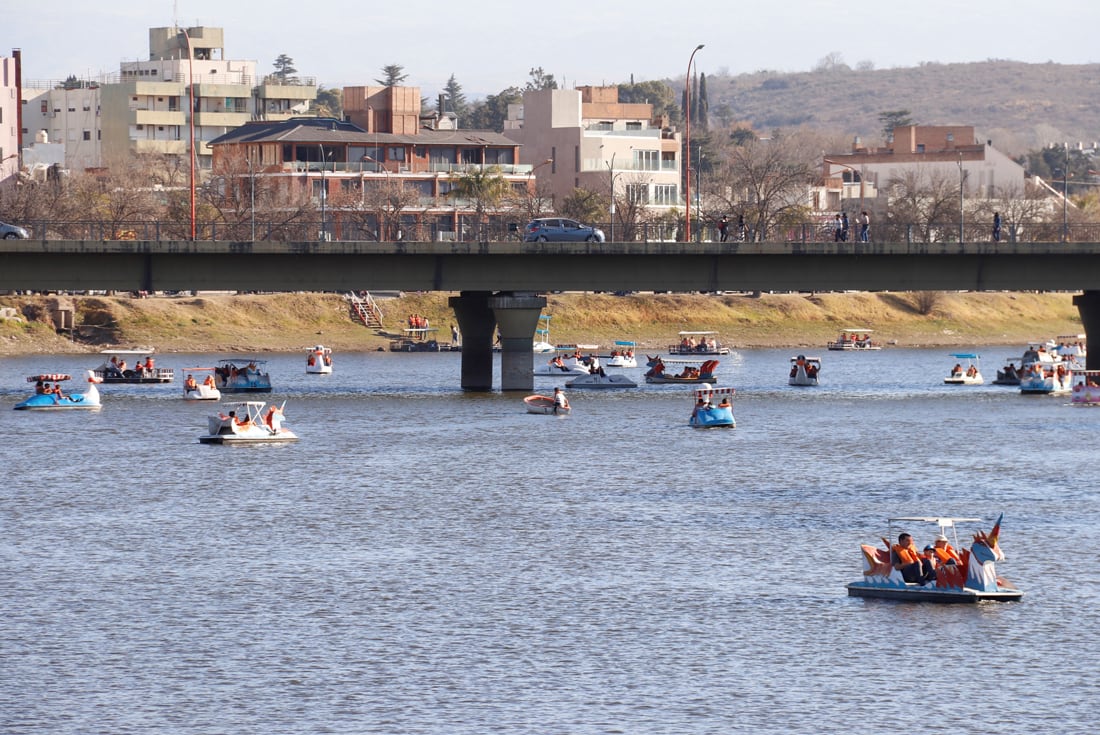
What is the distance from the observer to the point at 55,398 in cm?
11488

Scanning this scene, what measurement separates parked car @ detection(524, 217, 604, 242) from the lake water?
1882 cm

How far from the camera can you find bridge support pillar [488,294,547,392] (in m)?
119

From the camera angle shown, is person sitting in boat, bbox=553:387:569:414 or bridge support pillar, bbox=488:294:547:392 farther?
bridge support pillar, bbox=488:294:547:392

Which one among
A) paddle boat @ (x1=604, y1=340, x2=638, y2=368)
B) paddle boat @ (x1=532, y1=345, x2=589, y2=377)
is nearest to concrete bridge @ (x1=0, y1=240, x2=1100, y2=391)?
paddle boat @ (x1=532, y1=345, x2=589, y2=377)

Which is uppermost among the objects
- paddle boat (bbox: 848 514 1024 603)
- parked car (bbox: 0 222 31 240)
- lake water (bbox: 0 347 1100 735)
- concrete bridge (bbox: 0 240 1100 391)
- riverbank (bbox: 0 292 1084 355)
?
parked car (bbox: 0 222 31 240)

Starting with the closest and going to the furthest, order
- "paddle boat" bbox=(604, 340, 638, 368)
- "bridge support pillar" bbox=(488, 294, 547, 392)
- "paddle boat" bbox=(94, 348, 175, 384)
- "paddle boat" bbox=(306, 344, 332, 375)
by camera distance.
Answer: "bridge support pillar" bbox=(488, 294, 547, 392) → "paddle boat" bbox=(94, 348, 175, 384) → "paddle boat" bbox=(306, 344, 332, 375) → "paddle boat" bbox=(604, 340, 638, 368)

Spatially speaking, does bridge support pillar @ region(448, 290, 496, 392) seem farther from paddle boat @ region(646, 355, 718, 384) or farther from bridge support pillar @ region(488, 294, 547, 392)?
paddle boat @ region(646, 355, 718, 384)

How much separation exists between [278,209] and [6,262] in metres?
80.0

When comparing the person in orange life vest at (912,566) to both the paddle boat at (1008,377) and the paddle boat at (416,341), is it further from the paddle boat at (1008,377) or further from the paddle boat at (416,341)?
the paddle boat at (416,341)

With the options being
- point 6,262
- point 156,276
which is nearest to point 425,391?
point 156,276

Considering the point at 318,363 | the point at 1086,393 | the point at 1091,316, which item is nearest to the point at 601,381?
the point at 318,363

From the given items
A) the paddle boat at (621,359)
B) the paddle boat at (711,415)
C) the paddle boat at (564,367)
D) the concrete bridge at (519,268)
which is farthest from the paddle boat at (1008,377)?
the paddle boat at (711,415)

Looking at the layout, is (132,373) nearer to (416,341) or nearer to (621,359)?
(621,359)

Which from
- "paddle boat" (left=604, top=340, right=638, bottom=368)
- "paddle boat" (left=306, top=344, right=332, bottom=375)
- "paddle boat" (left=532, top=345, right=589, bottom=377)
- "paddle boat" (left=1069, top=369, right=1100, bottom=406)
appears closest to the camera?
"paddle boat" (left=1069, top=369, right=1100, bottom=406)
